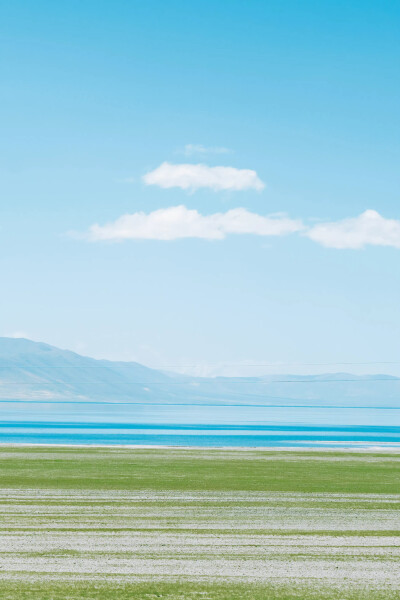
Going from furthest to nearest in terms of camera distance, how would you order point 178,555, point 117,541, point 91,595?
1. point 117,541
2. point 178,555
3. point 91,595

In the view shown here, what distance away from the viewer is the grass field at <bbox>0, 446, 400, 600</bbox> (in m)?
17.7

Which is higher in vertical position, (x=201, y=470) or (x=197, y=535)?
(x=197, y=535)

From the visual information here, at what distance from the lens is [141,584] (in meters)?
17.8

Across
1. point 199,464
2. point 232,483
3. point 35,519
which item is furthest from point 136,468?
point 35,519

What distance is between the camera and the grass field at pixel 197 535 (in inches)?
697

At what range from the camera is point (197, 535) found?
24000 mm

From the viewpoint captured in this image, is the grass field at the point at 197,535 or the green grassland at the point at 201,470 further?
the green grassland at the point at 201,470

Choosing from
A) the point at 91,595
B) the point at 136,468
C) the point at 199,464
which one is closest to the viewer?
the point at 91,595

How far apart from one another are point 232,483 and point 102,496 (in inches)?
340

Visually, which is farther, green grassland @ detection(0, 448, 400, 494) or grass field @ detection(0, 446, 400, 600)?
green grassland @ detection(0, 448, 400, 494)

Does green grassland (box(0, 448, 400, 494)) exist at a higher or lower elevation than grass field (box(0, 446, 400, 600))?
lower

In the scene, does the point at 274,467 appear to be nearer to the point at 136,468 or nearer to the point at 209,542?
the point at 136,468

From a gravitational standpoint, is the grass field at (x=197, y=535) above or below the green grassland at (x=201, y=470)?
above

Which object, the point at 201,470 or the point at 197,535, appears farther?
the point at 201,470
